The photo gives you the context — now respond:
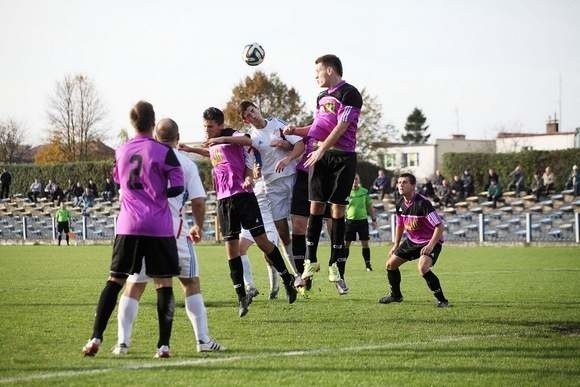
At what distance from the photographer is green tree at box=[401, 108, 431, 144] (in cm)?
15088

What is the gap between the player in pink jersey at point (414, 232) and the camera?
12805 millimetres

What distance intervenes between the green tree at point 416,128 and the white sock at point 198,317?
14398cm

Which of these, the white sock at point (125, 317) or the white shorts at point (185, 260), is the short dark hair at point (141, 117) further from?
the white sock at point (125, 317)

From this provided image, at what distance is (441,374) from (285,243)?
7.07 meters

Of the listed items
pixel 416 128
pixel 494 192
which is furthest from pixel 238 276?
pixel 416 128

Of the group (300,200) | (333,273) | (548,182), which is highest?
(300,200)

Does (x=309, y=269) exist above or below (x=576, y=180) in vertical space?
below

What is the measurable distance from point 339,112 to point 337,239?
1928 mm

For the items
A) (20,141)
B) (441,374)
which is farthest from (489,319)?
(20,141)

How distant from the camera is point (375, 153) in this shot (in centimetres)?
8131

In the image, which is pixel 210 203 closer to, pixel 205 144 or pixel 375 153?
pixel 375 153

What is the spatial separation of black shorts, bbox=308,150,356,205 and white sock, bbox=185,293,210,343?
11.8 ft

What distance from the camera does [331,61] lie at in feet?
38.1

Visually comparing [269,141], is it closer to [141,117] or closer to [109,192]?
[141,117]
